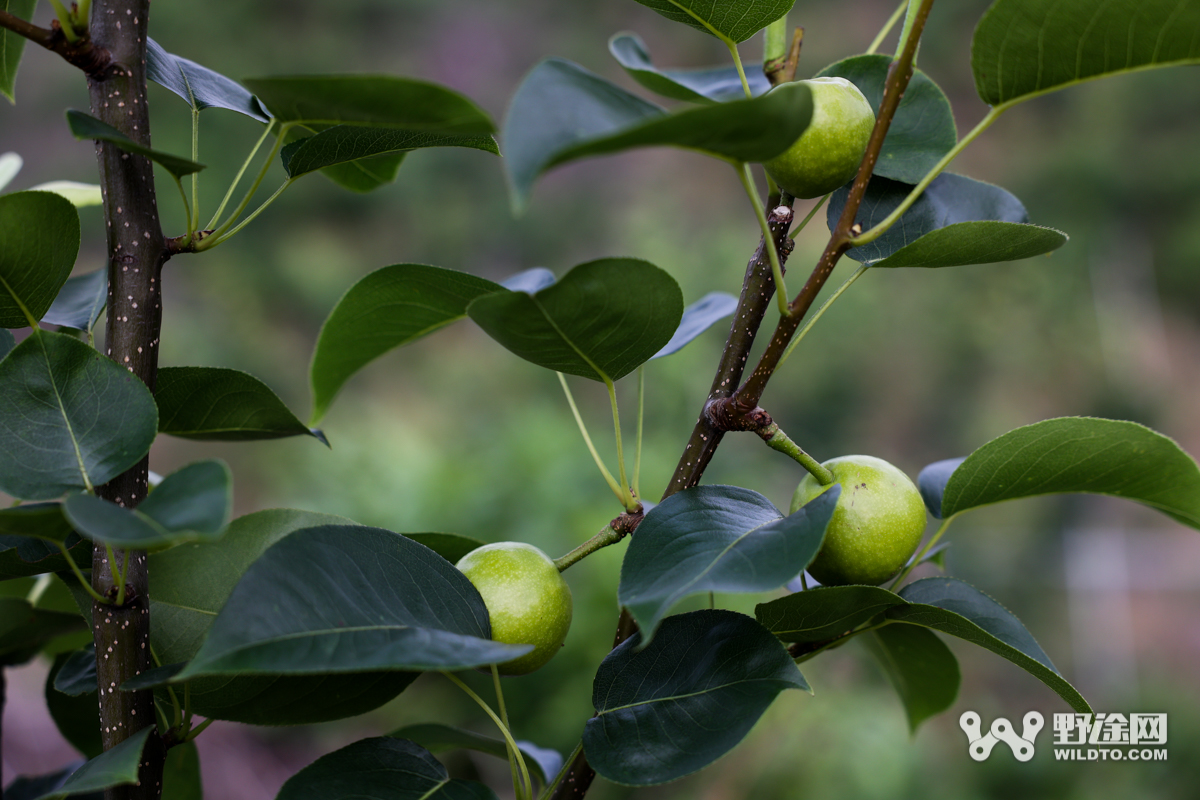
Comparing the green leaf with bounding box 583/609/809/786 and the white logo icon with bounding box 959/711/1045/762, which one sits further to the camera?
the white logo icon with bounding box 959/711/1045/762

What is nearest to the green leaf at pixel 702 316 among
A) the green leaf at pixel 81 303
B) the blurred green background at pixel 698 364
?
the green leaf at pixel 81 303

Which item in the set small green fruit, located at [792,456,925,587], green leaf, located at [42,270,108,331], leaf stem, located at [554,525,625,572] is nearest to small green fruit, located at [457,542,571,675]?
leaf stem, located at [554,525,625,572]

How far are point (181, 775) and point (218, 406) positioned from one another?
0.65ft

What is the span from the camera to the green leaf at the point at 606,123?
0.64ft

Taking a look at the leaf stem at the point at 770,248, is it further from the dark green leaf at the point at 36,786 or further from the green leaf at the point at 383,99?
the dark green leaf at the point at 36,786

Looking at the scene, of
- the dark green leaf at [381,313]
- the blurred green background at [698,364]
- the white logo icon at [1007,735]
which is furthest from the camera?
the blurred green background at [698,364]

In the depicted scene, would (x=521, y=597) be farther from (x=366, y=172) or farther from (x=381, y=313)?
(x=366, y=172)

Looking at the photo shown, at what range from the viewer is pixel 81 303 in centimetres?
42

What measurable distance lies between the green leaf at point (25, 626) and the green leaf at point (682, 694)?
280mm

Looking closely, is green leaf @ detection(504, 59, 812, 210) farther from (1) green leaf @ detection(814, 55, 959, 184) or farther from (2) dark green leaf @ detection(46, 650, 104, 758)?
(2) dark green leaf @ detection(46, 650, 104, 758)

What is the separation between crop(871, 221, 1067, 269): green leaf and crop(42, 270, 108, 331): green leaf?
1.16 feet

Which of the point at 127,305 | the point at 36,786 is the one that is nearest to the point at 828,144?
the point at 127,305

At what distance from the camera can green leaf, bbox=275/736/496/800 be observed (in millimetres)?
289

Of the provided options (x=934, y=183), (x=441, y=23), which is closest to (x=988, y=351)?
(x=441, y=23)
